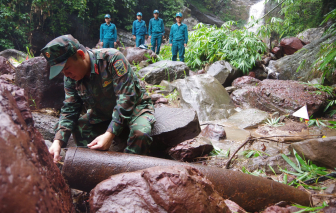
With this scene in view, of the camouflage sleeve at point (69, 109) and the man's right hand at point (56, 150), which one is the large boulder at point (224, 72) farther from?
the man's right hand at point (56, 150)

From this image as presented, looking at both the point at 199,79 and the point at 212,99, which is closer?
the point at 212,99

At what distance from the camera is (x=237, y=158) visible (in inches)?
104

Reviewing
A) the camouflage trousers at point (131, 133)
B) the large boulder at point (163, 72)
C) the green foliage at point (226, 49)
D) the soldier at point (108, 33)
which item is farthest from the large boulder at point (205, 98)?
the soldier at point (108, 33)

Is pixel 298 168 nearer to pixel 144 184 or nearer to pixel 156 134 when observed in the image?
pixel 156 134

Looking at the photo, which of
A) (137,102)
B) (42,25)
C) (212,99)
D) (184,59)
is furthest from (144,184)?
(42,25)

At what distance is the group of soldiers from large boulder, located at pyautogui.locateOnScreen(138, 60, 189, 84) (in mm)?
1899

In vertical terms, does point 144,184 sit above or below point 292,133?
above

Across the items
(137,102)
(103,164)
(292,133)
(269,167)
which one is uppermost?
(137,102)

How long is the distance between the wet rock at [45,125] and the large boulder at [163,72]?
9.99 feet

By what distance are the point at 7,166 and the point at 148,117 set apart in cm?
162

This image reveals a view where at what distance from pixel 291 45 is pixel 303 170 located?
29.4 feet

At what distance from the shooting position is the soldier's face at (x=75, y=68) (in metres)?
1.93

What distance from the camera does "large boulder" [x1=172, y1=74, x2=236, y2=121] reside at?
5.13m

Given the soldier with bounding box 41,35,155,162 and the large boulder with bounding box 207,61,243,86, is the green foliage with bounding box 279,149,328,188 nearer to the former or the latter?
the soldier with bounding box 41,35,155,162
